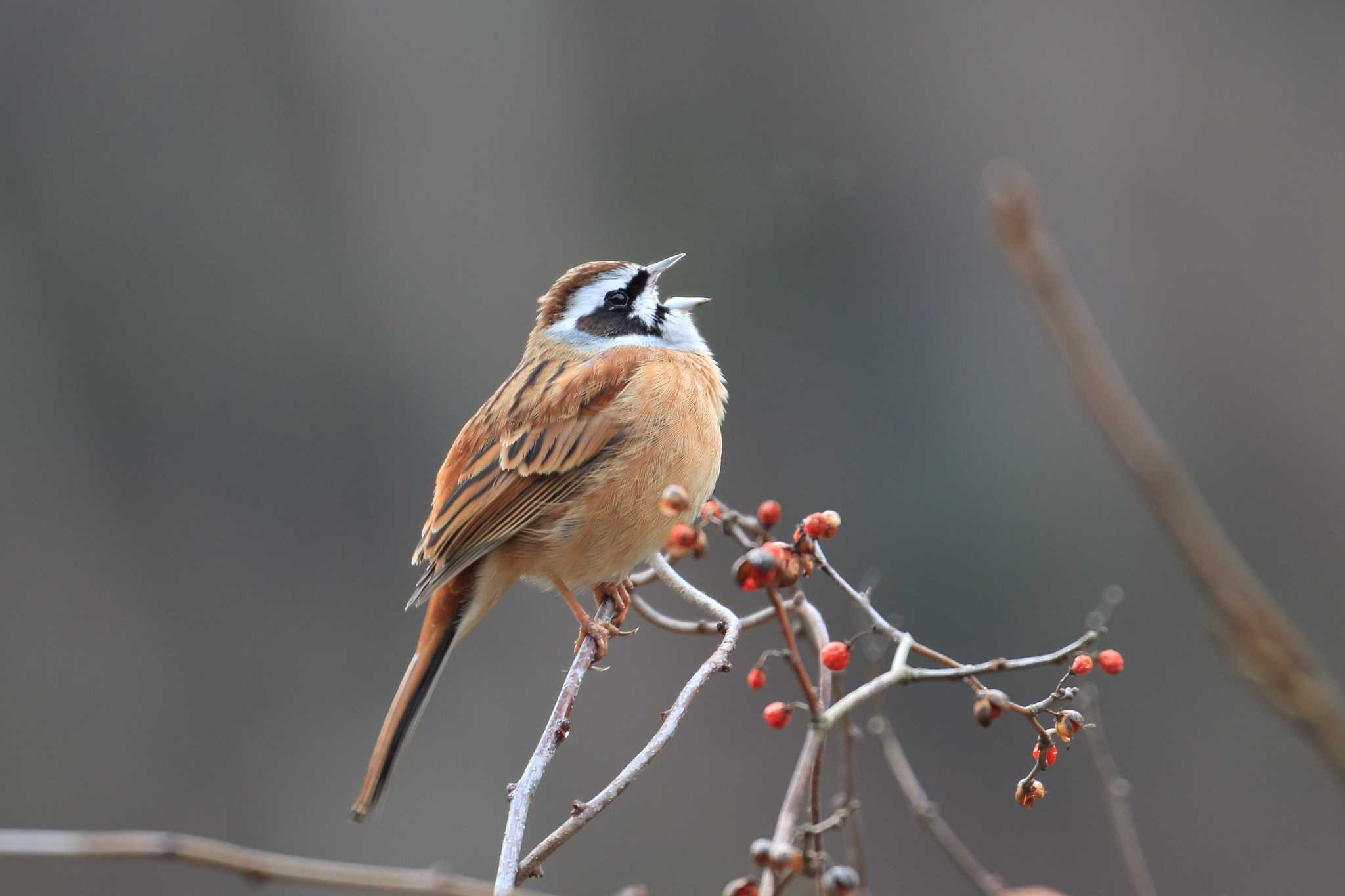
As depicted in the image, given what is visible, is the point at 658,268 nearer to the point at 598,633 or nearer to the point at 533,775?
the point at 598,633

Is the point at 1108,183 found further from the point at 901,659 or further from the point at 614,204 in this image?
the point at 901,659

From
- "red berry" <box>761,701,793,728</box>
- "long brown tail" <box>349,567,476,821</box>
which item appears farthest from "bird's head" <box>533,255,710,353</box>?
"red berry" <box>761,701,793,728</box>

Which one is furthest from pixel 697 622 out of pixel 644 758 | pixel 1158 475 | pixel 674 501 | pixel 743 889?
pixel 1158 475

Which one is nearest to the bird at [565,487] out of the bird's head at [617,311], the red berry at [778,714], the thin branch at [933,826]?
the bird's head at [617,311]

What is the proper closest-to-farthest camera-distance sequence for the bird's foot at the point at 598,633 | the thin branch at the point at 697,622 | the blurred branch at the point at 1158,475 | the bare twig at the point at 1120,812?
the blurred branch at the point at 1158,475, the bare twig at the point at 1120,812, the thin branch at the point at 697,622, the bird's foot at the point at 598,633

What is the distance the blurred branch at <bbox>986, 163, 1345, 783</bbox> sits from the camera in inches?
25.9

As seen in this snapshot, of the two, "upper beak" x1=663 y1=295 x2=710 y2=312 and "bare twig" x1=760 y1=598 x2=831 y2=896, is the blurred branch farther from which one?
"upper beak" x1=663 y1=295 x2=710 y2=312

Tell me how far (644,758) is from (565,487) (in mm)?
1755

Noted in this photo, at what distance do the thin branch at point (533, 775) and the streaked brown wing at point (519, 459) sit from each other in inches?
26.9

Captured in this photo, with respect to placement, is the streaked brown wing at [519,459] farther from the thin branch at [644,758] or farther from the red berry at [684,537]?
the red berry at [684,537]

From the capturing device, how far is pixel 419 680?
3541mm

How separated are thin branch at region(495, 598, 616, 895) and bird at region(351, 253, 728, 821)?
0.58m

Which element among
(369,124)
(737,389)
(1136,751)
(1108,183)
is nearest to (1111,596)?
(1136,751)

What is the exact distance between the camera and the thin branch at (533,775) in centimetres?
194
